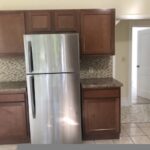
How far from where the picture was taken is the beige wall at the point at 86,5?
370cm

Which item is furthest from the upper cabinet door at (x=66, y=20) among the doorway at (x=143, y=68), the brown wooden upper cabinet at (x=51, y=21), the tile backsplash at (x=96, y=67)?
the doorway at (x=143, y=68)

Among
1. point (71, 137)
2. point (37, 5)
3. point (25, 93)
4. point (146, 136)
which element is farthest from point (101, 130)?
point (37, 5)

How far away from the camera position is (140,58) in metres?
6.30

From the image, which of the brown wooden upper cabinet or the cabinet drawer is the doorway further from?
the brown wooden upper cabinet

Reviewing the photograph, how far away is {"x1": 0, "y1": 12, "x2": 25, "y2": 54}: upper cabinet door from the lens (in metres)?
3.41

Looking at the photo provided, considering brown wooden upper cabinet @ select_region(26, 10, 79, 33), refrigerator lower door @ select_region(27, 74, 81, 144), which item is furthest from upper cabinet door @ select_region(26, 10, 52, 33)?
refrigerator lower door @ select_region(27, 74, 81, 144)

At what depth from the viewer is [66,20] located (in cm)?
345

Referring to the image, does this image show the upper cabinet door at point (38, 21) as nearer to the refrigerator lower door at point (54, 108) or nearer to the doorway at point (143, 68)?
the refrigerator lower door at point (54, 108)

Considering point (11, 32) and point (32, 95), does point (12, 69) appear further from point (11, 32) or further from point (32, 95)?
point (32, 95)

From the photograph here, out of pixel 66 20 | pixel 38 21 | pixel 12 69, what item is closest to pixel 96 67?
pixel 66 20

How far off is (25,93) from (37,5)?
5.22 feet

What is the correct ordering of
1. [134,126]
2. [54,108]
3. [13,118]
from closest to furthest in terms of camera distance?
[54,108]
[13,118]
[134,126]

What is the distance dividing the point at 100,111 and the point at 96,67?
3.07ft

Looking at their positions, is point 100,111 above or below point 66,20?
below
